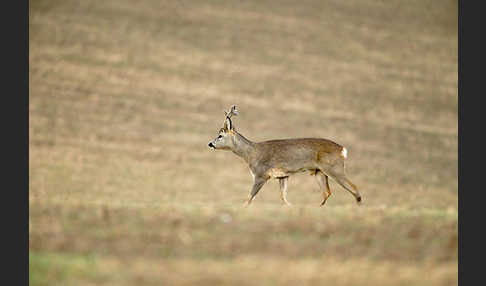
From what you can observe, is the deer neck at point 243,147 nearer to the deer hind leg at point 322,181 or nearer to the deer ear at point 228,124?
the deer ear at point 228,124

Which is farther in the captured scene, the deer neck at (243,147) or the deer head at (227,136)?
the deer head at (227,136)

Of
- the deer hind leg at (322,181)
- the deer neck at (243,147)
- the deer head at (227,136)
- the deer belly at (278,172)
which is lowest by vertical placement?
the deer hind leg at (322,181)

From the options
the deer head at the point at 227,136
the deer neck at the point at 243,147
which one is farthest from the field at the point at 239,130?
the deer head at the point at 227,136

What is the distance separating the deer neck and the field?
2.15 metres

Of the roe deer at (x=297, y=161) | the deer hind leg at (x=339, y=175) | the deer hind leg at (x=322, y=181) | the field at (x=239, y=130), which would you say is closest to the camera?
the field at (x=239, y=130)

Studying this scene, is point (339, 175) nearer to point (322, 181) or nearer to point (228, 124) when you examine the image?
point (322, 181)

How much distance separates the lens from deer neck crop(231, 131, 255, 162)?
66.7 ft

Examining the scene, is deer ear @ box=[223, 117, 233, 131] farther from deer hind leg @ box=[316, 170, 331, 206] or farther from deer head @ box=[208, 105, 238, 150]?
deer hind leg @ box=[316, 170, 331, 206]

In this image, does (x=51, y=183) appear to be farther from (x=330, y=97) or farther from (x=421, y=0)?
(x=421, y=0)

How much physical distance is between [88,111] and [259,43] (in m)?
13.9

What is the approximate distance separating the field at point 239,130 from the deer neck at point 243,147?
2.15 m

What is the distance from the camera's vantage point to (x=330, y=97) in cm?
4706

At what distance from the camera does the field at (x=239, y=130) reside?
1188 cm

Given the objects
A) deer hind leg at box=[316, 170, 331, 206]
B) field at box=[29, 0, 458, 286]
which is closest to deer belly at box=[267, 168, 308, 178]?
deer hind leg at box=[316, 170, 331, 206]
